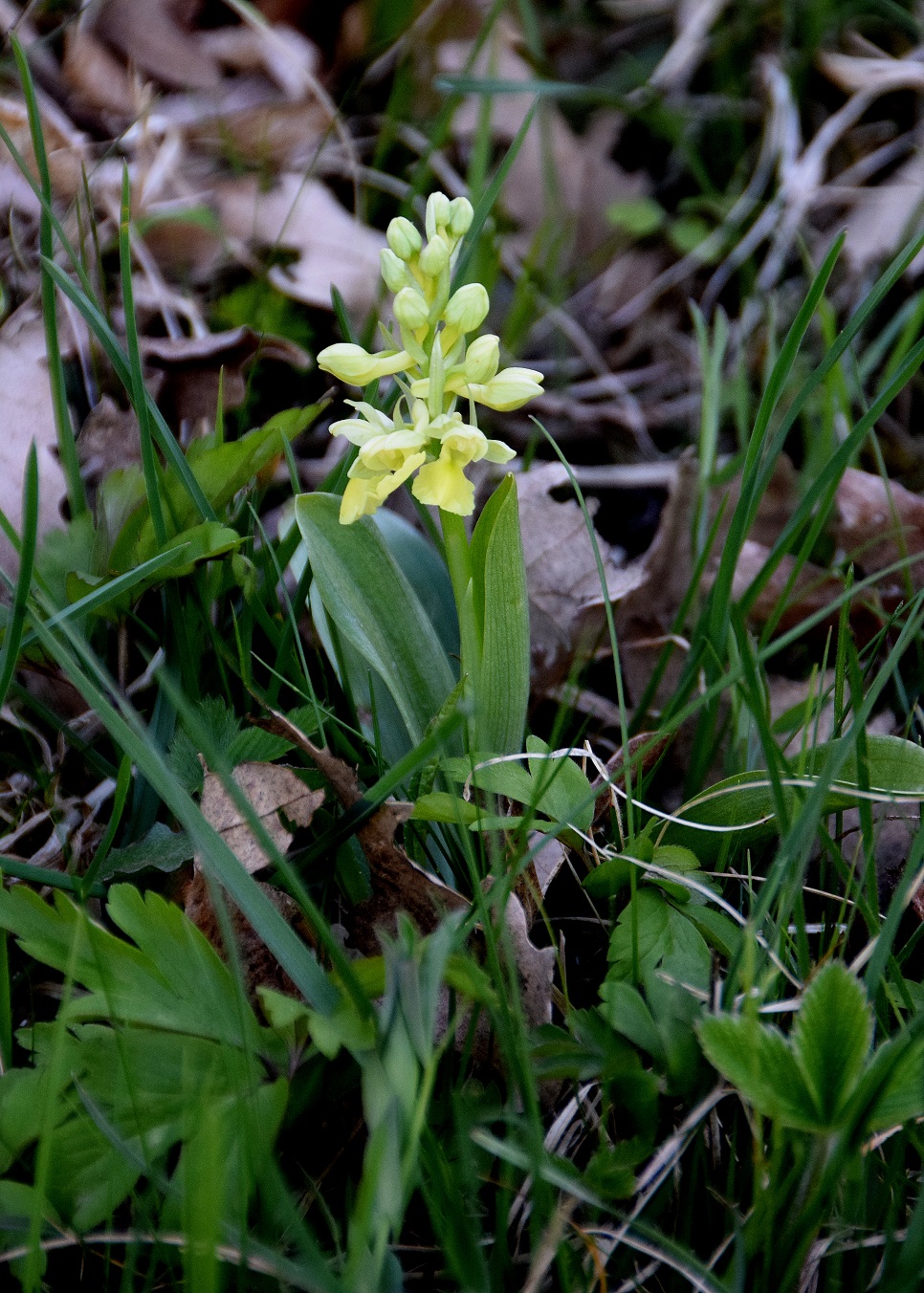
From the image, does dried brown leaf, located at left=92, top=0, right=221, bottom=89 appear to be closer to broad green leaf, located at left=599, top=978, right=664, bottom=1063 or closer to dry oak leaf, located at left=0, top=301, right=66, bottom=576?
dry oak leaf, located at left=0, top=301, right=66, bottom=576

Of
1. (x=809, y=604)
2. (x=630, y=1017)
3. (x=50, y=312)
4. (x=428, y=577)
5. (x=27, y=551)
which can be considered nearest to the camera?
(x=630, y=1017)

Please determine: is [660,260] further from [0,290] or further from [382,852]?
[382,852]

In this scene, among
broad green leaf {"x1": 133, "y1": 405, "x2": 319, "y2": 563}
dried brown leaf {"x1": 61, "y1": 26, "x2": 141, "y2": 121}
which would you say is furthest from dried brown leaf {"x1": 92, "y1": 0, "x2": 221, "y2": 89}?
broad green leaf {"x1": 133, "y1": 405, "x2": 319, "y2": 563}

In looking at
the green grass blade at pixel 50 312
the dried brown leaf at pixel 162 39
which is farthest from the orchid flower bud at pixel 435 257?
the dried brown leaf at pixel 162 39

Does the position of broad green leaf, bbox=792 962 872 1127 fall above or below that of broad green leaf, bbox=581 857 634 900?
above

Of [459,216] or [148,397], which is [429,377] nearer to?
[459,216]

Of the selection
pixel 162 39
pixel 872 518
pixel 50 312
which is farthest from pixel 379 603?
pixel 162 39

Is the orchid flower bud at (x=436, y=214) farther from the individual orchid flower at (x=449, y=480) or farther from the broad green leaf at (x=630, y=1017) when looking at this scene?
the broad green leaf at (x=630, y=1017)
